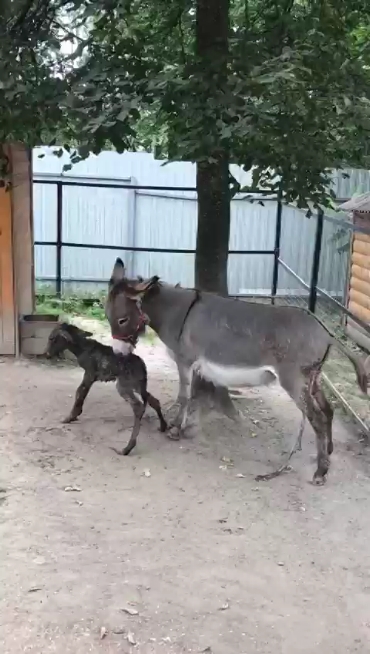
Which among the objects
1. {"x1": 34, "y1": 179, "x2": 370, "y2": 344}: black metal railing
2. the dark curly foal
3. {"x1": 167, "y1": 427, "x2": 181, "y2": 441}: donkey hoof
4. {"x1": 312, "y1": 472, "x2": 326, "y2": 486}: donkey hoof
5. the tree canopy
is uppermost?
the tree canopy

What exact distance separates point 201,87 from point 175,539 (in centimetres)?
263

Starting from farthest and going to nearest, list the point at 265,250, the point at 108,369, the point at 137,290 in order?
the point at 265,250 → the point at 108,369 → the point at 137,290

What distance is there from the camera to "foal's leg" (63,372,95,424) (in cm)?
507

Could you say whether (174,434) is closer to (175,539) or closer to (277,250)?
(175,539)

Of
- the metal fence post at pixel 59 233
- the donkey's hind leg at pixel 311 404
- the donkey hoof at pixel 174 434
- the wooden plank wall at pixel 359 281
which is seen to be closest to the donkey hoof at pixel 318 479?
the donkey's hind leg at pixel 311 404

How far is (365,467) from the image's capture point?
487 cm

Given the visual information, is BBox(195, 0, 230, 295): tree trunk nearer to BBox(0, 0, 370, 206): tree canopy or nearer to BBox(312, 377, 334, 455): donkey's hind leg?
BBox(0, 0, 370, 206): tree canopy

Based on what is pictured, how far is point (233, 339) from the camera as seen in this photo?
15.4 feet

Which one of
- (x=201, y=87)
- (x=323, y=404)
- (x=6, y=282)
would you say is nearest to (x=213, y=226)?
(x=201, y=87)

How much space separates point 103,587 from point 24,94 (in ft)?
9.82

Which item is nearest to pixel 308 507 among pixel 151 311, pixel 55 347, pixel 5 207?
pixel 151 311

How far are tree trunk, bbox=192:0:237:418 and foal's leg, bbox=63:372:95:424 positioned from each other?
816mm

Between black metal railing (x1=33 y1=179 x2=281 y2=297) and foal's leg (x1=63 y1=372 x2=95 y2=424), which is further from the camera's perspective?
black metal railing (x1=33 y1=179 x2=281 y2=297)

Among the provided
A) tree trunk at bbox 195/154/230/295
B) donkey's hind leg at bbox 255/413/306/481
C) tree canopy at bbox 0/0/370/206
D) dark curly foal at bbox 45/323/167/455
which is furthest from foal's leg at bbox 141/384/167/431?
tree canopy at bbox 0/0/370/206
